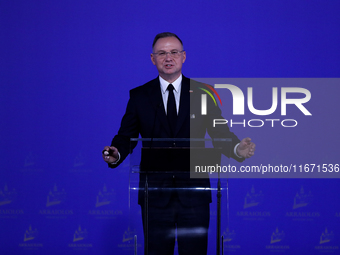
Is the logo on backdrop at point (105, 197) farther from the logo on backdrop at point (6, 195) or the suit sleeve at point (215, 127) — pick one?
the suit sleeve at point (215, 127)

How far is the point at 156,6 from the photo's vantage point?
3.63 meters


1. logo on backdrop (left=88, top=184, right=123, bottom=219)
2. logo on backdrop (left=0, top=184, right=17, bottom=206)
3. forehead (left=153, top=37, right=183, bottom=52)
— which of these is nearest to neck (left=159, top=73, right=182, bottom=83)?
forehead (left=153, top=37, right=183, bottom=52)

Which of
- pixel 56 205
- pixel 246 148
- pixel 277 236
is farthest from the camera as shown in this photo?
pixel 56 205

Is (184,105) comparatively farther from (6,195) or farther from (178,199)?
(6,195)

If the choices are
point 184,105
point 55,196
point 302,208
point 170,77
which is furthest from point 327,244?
point 55,196

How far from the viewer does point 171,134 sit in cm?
207

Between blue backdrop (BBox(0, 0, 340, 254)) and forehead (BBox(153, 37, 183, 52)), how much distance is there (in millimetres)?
1344

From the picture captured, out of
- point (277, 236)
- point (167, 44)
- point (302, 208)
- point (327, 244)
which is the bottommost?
point (327, 244)

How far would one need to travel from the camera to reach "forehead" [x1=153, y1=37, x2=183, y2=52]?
2.23 metres

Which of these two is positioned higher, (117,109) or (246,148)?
(117,109)

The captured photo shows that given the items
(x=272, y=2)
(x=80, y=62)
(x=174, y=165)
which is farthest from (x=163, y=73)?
(x=272, y=2)

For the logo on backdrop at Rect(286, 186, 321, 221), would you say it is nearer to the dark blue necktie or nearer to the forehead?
the dark blue necktie

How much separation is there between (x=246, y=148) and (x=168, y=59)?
32.5 inches

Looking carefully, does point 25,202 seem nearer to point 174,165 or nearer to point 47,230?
point 47,230
